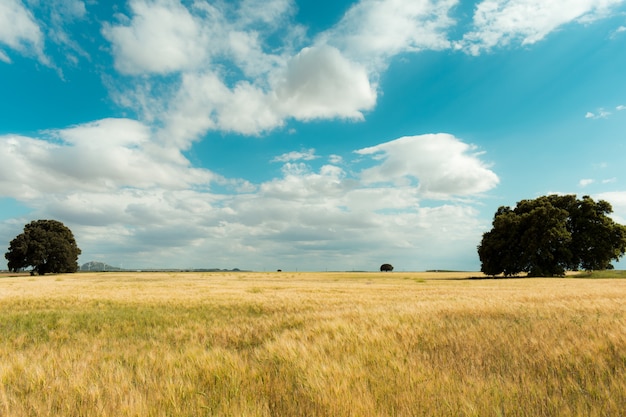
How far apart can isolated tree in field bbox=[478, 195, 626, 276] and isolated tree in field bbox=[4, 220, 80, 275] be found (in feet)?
318

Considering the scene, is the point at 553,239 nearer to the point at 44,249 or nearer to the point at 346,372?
the point at 346,372

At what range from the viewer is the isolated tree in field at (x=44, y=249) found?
278 ft

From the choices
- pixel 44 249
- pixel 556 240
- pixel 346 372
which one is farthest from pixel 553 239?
pixel 44 249

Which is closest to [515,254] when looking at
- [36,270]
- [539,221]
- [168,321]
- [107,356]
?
[539,221]

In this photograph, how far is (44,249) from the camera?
86.3 m

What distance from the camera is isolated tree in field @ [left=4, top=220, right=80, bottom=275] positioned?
278ft

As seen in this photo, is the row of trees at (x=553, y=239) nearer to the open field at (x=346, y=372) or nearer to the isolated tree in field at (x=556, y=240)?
the isolated tree in field at (x=556, y=240)

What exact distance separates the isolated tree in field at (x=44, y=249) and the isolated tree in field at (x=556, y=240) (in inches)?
3813

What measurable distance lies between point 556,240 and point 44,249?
106950 mm

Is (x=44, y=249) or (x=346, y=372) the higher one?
(x=44, y=249)

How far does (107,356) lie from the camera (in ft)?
23.0

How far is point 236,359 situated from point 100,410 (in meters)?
2.57

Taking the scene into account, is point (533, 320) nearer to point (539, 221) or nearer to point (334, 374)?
point (334, 374)

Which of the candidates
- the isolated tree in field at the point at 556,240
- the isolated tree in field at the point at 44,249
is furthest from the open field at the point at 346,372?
the isolated tree in field at the point at 44,249
